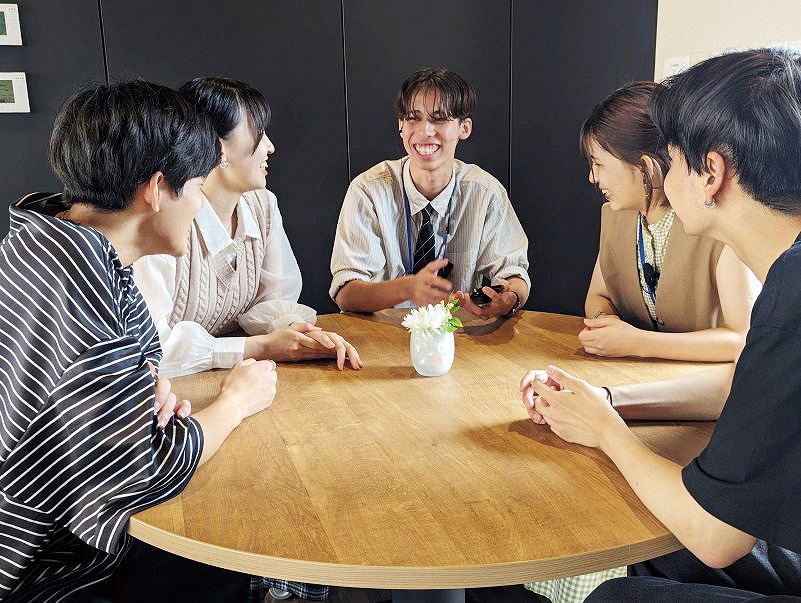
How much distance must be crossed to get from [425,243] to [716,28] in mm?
1555

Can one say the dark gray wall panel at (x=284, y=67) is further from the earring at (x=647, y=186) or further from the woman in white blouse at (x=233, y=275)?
the earring at (x=647, y=186)

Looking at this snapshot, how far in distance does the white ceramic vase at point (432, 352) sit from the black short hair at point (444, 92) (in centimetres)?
119

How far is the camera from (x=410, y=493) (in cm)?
112

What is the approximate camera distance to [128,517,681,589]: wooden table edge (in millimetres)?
931

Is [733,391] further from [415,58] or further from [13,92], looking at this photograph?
[13,92]

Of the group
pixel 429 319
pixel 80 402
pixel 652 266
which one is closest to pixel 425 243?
pixel 652 266

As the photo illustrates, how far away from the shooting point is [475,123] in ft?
11.7

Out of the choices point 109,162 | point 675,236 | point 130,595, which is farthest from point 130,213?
point 675,236

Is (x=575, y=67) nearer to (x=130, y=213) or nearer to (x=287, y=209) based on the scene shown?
(x=287, y=209)

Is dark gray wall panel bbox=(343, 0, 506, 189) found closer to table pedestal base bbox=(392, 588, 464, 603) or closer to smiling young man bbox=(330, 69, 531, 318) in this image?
smiling young man bbox=(330, 69, 531, 318)

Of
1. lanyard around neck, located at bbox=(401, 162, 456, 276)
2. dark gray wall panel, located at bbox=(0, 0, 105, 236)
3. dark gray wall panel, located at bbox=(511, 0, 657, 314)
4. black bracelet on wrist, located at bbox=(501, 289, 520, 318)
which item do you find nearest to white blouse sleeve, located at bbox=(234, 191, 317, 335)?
lanyard around neck, located at bbox=(401, 162, 456, 276)

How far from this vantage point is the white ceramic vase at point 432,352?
163 cm

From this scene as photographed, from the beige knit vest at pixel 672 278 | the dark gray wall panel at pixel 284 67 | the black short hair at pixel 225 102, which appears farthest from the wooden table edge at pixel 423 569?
the dark gray wall panel at pixel 284 67

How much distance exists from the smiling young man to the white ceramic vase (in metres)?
0.80
